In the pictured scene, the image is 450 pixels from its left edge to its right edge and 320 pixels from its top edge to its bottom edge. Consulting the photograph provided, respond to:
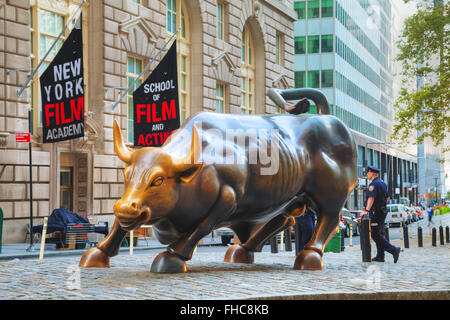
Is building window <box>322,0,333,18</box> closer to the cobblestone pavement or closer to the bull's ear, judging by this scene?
the cobblestone pavement

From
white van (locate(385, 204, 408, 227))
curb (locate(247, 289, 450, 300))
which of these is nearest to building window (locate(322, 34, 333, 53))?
white van (locate(385, 204, 408, 227))

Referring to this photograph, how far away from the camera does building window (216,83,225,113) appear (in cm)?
3450

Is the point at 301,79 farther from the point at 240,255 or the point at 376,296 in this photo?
the point at 376,296

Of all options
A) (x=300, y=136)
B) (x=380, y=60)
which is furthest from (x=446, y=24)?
(x=380, y=60)

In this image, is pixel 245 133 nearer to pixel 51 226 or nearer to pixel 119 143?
pixel 119 143

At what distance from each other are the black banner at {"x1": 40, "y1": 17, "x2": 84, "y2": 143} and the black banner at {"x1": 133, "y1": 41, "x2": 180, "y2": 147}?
15.3 feet

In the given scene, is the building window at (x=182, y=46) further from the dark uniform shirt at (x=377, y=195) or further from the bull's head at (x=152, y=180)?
the bull's head at (x=152, y=180)

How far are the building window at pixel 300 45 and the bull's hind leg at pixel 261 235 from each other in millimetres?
52314

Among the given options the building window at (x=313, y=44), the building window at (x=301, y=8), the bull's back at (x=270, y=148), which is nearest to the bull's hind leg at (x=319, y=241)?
the bull's back at (x=270, y=148)

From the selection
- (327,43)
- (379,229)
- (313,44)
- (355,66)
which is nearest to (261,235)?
(379,229)

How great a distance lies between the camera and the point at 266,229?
10148 mm

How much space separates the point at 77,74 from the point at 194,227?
12594 mm

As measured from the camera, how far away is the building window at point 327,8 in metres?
59.6

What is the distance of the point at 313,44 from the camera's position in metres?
60.5
